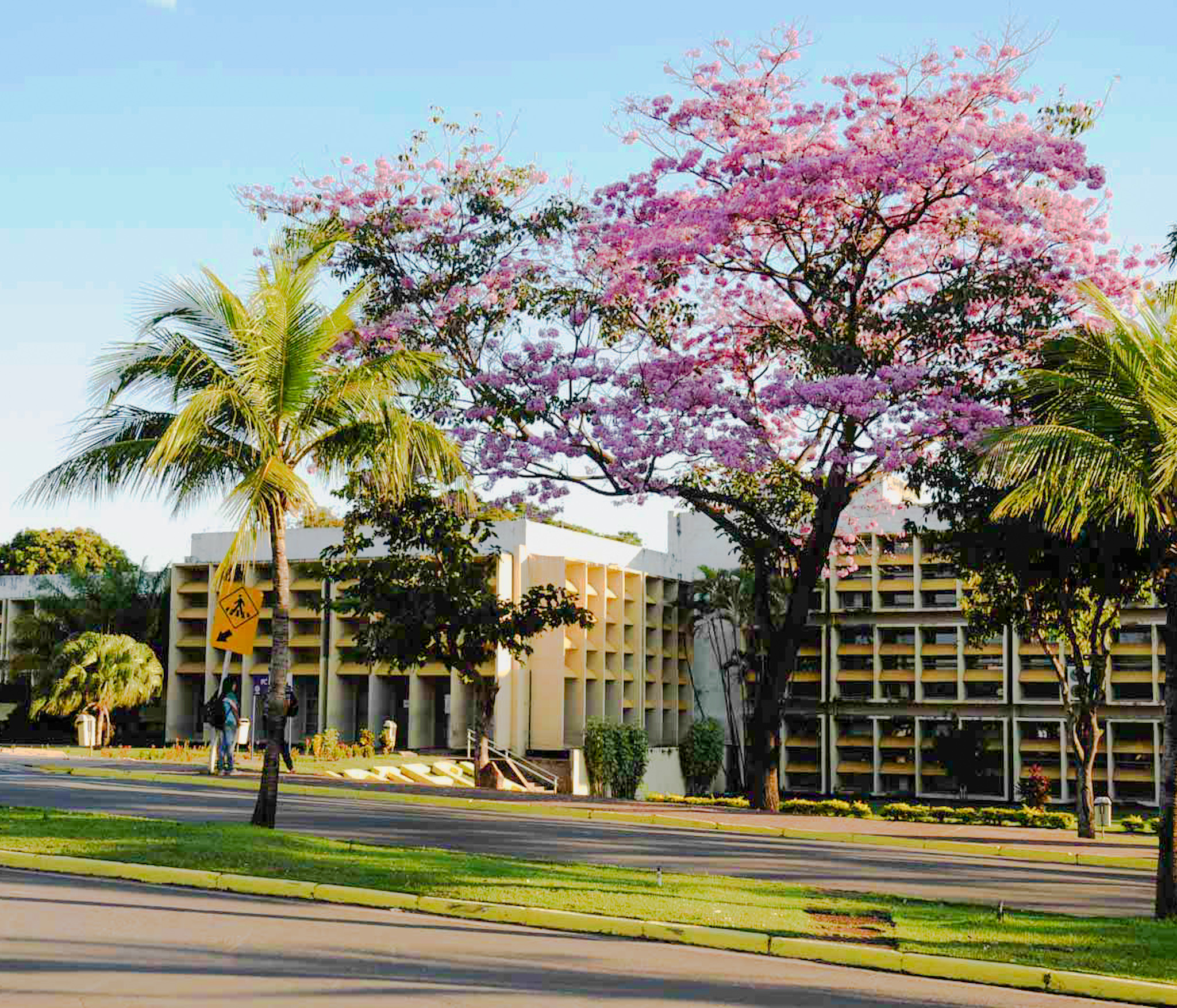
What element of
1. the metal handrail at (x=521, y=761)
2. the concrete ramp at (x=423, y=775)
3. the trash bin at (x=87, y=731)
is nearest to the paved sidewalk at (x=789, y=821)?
the concrete ramp at (x=423, y=775)

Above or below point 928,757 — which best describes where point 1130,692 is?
above

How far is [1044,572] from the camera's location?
1545cm

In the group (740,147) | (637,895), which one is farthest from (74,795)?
(740,147)

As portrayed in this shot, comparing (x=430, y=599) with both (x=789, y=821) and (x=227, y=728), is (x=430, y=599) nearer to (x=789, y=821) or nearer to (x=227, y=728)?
(x=227, y=728)

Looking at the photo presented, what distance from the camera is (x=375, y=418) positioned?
49.9ft

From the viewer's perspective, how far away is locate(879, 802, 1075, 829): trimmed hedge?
25531 millimetres

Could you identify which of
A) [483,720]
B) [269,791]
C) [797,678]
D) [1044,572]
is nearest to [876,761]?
[797,678]

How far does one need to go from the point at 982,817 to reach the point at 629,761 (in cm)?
1346

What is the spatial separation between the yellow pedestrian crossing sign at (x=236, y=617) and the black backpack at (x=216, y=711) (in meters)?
2.62

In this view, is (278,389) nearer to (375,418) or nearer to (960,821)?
(375,418)

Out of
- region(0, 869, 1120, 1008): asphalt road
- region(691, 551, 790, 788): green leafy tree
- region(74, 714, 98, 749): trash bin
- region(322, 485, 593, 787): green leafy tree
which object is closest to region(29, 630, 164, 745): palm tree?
region(74, 714, 98, 749): trash bin

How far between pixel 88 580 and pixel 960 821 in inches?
1232

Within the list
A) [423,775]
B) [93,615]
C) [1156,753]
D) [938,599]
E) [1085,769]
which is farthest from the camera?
[93,615]

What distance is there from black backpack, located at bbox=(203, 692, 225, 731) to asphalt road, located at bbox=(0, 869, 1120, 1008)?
→ 44.4ft
